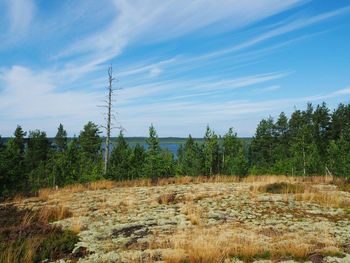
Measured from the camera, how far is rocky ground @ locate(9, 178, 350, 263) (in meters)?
8.15

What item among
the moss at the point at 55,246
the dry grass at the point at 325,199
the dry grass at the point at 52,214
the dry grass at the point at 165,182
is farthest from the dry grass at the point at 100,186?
the dry grass at the point at 325,199

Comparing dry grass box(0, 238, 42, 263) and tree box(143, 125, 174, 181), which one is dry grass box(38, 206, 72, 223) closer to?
dry grass box(0, 238, 42, 263)

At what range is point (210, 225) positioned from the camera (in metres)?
11.5

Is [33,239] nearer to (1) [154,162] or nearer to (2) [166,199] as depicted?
(2) [166,199]

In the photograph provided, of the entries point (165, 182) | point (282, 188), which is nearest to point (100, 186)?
point (165, 182)

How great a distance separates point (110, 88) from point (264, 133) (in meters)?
66.0

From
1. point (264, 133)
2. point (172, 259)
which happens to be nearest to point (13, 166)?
point (172, 259)

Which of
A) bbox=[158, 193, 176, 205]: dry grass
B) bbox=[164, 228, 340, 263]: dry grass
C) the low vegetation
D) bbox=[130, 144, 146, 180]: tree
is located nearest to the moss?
the low vegetation

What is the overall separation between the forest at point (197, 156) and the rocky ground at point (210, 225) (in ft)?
29.5

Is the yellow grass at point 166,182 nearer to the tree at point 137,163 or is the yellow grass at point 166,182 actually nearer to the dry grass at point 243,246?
the dry grass at point 243,246

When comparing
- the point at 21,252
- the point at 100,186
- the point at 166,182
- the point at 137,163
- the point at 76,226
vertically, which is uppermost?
the point at 166,182

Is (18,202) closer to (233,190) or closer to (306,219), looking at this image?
(233,190)

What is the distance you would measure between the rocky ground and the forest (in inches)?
354

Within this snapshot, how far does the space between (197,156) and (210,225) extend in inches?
2052
